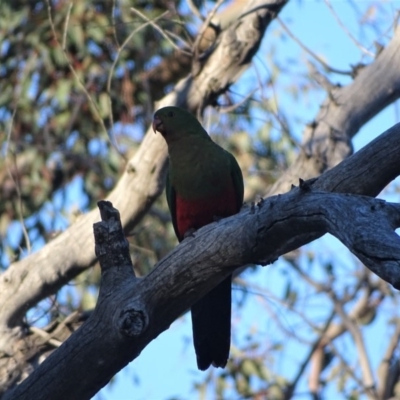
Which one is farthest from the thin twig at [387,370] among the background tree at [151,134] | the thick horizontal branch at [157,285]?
Answer: the thick horizontal branch at [157,285]

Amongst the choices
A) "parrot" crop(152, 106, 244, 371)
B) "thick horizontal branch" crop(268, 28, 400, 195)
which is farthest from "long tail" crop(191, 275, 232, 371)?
"thick horizontal branch" crop(268, 28, 400, 195)

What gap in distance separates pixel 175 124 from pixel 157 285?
170 cm

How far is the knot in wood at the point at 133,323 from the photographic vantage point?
3.61 meters

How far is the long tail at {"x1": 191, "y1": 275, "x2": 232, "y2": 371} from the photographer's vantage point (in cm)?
441

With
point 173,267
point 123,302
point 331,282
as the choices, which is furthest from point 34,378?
point 331,282

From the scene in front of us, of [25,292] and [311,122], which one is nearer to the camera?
[25,292]

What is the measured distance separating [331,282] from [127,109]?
2.56 m

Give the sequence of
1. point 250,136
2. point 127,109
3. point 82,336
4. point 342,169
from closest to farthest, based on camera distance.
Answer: point 342,169 < point 82,336 < point 127,109 < point 250,136

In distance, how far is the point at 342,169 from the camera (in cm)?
352

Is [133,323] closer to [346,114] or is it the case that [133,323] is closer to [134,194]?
[134,194]

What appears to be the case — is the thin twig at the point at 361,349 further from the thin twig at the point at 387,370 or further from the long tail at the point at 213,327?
the long tail at the point at 213,327

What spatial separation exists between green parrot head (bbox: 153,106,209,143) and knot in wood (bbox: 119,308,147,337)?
173 centimetres

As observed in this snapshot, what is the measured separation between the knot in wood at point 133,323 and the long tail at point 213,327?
2.80 feet

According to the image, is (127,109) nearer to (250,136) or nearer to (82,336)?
(250,136)
